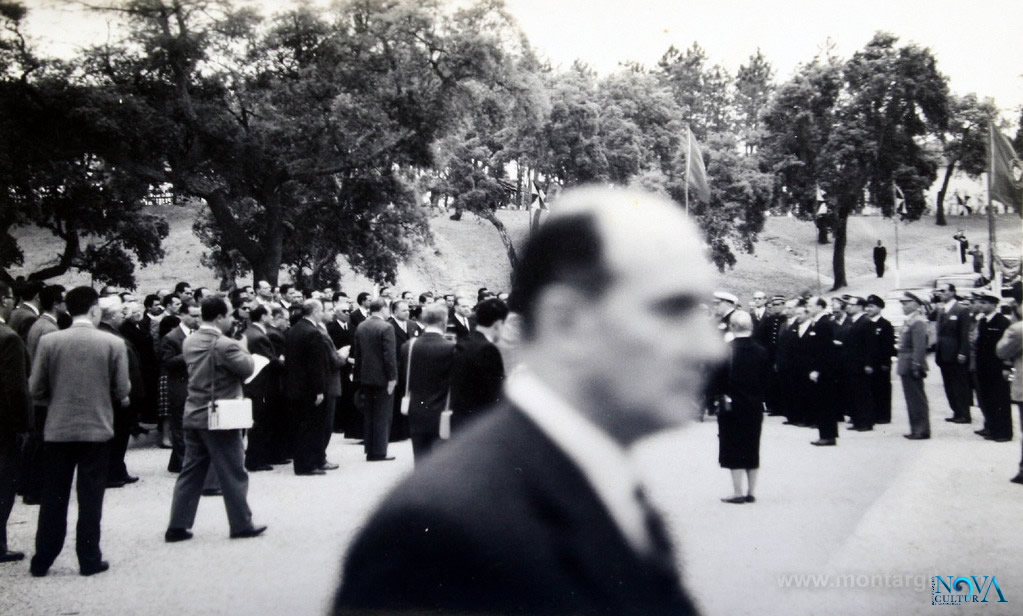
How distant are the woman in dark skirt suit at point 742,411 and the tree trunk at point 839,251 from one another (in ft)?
2.49

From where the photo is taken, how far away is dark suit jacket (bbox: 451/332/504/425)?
4.41 metres

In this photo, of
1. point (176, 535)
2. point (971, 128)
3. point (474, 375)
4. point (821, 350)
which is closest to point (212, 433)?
point (176, 535)

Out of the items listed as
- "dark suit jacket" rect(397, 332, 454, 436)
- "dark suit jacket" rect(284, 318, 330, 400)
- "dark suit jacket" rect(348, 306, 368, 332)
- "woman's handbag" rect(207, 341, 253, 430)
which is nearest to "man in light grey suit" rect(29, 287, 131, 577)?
"woman's handbag" rect(207, 341, 253, 430)

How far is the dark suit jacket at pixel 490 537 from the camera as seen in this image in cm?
96

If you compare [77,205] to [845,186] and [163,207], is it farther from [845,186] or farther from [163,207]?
[845,186]

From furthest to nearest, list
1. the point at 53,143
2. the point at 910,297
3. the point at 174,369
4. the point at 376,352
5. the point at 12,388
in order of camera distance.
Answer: the point at 910,297
the point at 376,352
the point at 174,369
the point at 12,388
the point at 53,143

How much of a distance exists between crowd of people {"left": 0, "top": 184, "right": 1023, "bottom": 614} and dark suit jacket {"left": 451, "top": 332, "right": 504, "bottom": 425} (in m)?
0.02

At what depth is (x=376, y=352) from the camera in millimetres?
7477

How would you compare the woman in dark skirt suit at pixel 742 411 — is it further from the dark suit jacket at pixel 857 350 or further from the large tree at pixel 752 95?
the dark suit jacket at pixel 857 350

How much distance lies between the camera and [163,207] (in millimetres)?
4176

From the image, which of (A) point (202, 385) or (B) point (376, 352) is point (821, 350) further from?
(A) point (202, 385)

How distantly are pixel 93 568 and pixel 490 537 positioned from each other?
12.1ft

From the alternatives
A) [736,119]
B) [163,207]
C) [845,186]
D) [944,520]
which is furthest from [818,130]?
[163,207]

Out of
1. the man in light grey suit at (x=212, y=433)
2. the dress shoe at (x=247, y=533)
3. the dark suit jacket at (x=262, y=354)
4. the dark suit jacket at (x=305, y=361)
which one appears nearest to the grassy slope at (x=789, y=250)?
the man in light grey suit at (x=212, y=433)
